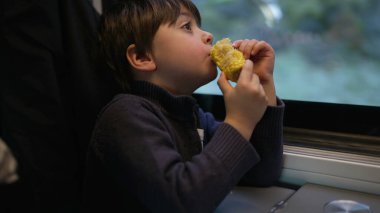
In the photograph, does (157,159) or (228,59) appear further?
(228,59)

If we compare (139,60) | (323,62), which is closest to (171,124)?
(139,60)

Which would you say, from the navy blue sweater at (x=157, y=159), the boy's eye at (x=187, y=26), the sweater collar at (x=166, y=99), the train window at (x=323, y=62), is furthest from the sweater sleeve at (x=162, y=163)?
the train window at (x=323, y=62)

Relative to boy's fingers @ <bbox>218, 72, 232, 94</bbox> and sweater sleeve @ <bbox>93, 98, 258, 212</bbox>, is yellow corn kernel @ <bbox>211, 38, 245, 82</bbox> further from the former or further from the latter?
sweater sleeve @ <bbox>93, 98, 258, 212</bbox>

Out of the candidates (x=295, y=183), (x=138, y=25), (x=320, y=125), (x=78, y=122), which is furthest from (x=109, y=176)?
(x=320, y=125)

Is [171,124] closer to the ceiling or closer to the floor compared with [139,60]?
closer to the floor

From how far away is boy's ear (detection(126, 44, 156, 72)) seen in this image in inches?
35.2

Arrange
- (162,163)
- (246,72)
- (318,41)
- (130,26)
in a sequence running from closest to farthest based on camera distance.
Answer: (162,163), (246,72), (130,26), (318,41)

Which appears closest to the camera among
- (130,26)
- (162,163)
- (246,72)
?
(162,163)

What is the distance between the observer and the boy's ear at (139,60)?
0.89 metres

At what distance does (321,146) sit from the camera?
41.2 inches

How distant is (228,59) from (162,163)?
0.28m

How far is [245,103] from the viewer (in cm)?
78

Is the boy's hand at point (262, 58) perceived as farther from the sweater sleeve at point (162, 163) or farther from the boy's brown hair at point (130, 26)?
the sweater sleeve at point (162, 163)

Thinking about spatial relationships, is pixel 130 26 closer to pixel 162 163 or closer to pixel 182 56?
pixel 182 56
